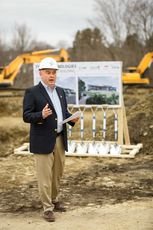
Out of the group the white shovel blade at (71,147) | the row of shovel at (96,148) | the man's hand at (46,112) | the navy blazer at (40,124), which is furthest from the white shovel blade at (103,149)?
the man's hand at (46,112)

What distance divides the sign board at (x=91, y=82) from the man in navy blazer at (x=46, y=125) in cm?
554

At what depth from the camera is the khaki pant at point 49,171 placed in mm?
6422

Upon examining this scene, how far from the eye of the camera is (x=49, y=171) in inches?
254

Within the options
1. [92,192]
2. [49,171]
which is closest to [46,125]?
[49,171]

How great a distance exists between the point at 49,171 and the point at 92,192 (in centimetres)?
196

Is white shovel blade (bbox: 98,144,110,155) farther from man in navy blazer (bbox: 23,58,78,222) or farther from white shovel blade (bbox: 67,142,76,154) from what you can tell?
man in navy blazer (bbox: 23,58,78,222)

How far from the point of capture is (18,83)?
4041 cm

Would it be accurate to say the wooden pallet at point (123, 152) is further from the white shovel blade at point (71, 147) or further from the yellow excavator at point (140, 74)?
the yellow excavator at point (140, 74)

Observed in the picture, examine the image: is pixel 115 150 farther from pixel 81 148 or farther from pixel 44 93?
pixel 44 93

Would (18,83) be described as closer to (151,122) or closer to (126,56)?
(126,56)

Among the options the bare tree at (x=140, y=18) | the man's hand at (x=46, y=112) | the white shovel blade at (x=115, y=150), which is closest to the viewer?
the man's hand at (x=46, y=112)

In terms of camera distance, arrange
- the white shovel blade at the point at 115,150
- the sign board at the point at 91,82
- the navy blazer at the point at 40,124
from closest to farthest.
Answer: the navy blazer at the point at 40,124 → the white shovel blade at the point at 115,150 → the sign board at the point at 91,82

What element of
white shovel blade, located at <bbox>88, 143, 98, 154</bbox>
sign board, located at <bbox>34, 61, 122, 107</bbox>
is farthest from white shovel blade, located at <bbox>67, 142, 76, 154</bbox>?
sign board, located at <bbox>34, 61, 122, 107</bbox>

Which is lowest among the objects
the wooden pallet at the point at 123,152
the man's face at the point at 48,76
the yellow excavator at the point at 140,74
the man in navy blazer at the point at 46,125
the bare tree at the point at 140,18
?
the wooden pallet at the point at 123,152
